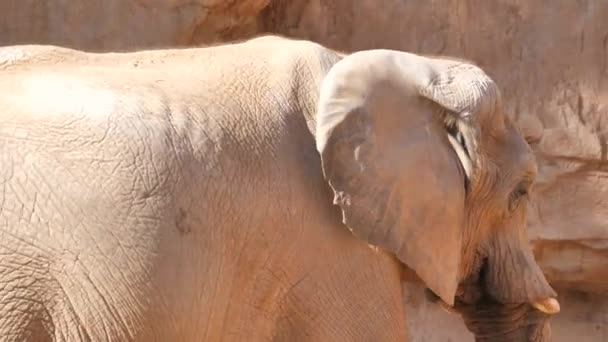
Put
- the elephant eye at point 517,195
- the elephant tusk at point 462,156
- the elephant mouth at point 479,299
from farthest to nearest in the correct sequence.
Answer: the elephant mouth at point 479,299 < the elephant eye at point 517,195 < the elephant tusk at point 462,156

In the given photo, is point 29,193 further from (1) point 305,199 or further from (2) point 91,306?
(1) point 305,199

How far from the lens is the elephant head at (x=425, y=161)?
4043 millimetres

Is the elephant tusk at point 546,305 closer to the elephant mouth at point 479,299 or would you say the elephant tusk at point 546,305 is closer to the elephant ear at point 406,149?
the elephant mouth at point 479,299

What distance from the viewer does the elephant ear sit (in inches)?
159

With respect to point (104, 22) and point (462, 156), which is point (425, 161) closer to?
point (462, 156)

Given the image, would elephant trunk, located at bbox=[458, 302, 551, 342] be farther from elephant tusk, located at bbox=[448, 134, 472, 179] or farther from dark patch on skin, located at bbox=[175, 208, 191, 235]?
dark patch on skin, located at bbox=[175, 208, 191, 235]

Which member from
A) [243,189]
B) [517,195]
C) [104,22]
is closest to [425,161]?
[517,195]

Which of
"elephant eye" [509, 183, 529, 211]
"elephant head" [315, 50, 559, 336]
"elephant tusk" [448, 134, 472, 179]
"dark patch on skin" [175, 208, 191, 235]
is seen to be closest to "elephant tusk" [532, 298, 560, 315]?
"elephant head" [315, 50, 559, 336]

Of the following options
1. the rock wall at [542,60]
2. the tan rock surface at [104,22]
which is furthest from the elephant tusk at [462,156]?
the rock wall at [542,60]

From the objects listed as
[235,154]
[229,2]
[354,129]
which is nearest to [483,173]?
[354,129]

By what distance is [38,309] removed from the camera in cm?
362

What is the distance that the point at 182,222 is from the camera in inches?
148

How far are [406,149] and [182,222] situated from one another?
677 millimetres

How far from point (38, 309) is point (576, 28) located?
3861 millimetres
